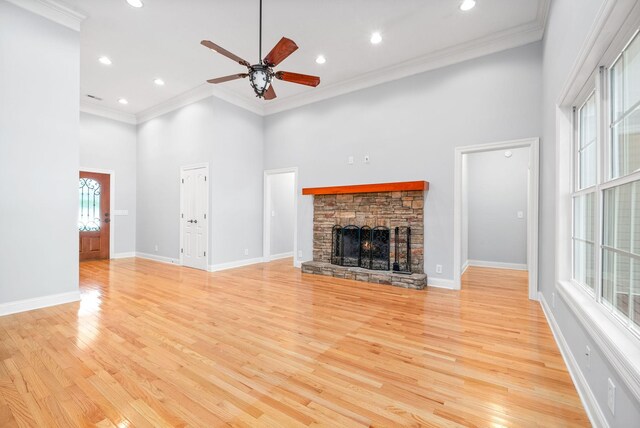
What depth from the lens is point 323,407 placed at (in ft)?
5.51

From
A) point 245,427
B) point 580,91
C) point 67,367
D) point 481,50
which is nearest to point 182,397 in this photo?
point 245,427

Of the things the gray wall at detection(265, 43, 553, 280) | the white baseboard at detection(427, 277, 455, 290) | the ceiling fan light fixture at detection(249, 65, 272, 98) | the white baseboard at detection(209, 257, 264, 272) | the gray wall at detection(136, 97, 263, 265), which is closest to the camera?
the ceiling fan light fixture at detection(249, 65, 272, 98)

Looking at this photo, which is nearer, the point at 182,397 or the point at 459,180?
the point at 182,397

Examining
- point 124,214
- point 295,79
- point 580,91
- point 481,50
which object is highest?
point 481,50

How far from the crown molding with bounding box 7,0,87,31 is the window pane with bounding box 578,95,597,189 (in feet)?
17.5

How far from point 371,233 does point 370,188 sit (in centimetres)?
76

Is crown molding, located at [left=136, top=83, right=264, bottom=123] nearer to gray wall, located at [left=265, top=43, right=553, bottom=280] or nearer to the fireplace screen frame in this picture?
gray wall, located at [left=265, top=43, right=553, bottom=280]

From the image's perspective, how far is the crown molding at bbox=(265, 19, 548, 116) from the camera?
3.81m

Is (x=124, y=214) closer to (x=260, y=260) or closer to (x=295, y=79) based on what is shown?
(x=260, y=260)

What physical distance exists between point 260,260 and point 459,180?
4333mm

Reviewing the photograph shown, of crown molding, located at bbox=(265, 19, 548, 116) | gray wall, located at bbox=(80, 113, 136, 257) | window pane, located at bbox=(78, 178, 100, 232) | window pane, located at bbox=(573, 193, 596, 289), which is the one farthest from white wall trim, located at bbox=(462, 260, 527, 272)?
window pane, located at bbox=(78, 178, 100, 232)

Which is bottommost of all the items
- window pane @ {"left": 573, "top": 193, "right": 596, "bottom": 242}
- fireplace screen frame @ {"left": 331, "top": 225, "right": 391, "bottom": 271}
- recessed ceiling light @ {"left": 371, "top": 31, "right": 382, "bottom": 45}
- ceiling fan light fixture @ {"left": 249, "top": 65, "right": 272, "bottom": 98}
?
fireplace screen frame @ {"left": 331, "top": 225, "right": 391, "bottom": 271}

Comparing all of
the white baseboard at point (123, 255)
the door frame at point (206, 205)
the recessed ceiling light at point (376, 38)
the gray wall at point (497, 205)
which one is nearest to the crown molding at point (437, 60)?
the recessed ceiling light at point (376, 38)

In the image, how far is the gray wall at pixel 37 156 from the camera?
3213 millimetres
